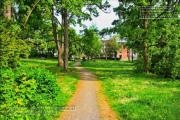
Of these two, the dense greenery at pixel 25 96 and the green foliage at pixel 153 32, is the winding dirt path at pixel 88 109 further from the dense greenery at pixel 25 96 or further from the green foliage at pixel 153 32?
the green foliage at pixel 153 32

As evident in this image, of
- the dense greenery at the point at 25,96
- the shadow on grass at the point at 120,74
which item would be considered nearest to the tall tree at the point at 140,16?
the shadow on grass at the point at 120,74

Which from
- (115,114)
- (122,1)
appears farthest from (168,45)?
(115,114)

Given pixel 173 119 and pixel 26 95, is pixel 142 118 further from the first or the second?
pixel 26 95

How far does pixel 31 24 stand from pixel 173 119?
21389mm

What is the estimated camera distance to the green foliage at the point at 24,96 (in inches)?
247

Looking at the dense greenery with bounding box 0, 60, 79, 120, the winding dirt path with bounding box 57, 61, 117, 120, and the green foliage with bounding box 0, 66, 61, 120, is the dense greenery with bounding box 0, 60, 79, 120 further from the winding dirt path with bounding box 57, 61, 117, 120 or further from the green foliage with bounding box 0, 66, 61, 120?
the winding dirt path with bounding box 57, 61, 117, 120

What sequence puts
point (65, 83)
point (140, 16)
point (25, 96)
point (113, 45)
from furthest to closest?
point (113, 45) < point (140, 16) < point (65, 83) < point (25, 96)

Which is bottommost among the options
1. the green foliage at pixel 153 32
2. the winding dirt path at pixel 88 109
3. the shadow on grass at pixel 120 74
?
the winding dirt path at pixel 88 109

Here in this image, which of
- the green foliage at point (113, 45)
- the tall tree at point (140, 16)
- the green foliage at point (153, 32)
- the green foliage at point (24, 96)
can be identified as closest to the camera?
the green foliage at point (24, 96)

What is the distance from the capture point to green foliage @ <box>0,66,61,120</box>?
629 cm

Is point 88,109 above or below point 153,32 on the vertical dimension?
below

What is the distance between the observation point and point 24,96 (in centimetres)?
701

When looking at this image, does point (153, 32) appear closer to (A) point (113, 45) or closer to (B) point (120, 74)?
(B) point (120, 74)

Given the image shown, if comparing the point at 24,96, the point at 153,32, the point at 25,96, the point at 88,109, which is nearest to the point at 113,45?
the point at 153,32
